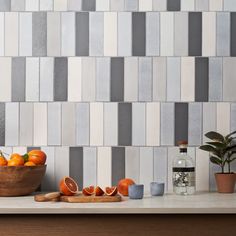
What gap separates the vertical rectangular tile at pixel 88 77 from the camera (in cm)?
271

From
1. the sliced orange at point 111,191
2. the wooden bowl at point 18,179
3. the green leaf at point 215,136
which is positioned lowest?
the sliced orange at point 111,191

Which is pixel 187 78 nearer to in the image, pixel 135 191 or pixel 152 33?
pixel 152 33

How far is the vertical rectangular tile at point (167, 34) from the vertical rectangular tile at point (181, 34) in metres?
0.02

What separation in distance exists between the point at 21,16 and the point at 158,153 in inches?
37.0

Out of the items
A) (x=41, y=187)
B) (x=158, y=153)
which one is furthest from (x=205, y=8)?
(x=41, y=187)

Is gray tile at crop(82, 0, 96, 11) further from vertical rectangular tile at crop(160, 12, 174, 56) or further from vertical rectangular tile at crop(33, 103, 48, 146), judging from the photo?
vertical rectangular tile at crop(33, 103, 48, 146)

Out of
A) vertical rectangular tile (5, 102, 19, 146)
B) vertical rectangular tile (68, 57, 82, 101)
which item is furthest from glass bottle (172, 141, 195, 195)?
vertical rectangular tile (5, 102, 19, 146)

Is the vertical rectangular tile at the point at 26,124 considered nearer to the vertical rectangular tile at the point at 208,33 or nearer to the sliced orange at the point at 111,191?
the sliced orange at the point at 111,191

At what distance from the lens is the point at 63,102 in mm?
2715

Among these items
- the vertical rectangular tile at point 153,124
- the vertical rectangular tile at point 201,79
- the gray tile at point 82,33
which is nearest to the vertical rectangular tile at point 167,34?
the vertical rectangular tile at point 201,79

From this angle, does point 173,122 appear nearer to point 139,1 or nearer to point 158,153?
point 158,153

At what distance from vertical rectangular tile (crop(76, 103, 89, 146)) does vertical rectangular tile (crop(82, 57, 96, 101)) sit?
58mm

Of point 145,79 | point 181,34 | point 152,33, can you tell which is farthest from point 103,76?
point 181,34

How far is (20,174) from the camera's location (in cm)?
239
